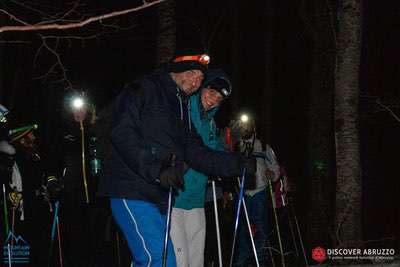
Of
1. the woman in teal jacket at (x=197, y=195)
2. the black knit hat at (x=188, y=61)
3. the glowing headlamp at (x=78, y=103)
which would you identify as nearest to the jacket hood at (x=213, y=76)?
the woman in teal jacket at (x=197, y=195)

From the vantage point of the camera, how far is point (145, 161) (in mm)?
3641

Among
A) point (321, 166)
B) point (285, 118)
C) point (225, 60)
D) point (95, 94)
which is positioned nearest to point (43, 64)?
point (95, 94)

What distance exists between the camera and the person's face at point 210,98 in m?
5.21

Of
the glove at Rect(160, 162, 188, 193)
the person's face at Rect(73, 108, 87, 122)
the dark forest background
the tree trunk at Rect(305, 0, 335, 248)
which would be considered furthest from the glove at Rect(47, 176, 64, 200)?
the tree trunk at Rect(305, 0, 335, 248)

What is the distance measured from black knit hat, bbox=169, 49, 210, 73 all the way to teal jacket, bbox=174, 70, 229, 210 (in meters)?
0.65

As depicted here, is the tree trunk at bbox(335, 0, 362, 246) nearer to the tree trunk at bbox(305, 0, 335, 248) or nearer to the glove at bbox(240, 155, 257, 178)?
→ the glove at bbox(240, 155, 257, 178)

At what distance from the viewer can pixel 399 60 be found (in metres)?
19.7

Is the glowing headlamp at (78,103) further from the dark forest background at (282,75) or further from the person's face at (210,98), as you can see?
the person's face at (210,98)

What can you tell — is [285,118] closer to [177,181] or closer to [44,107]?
[44,107]

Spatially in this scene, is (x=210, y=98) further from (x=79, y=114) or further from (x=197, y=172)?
(x=79, y=114)

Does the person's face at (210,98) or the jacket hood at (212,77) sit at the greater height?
the jacket hood at (212,77)

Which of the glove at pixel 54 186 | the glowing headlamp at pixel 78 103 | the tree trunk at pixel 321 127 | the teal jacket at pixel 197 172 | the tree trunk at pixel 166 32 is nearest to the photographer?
the teal jacket at pixel 197 172

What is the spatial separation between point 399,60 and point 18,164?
15682 mm

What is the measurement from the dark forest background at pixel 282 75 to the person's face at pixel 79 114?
1.43ft
